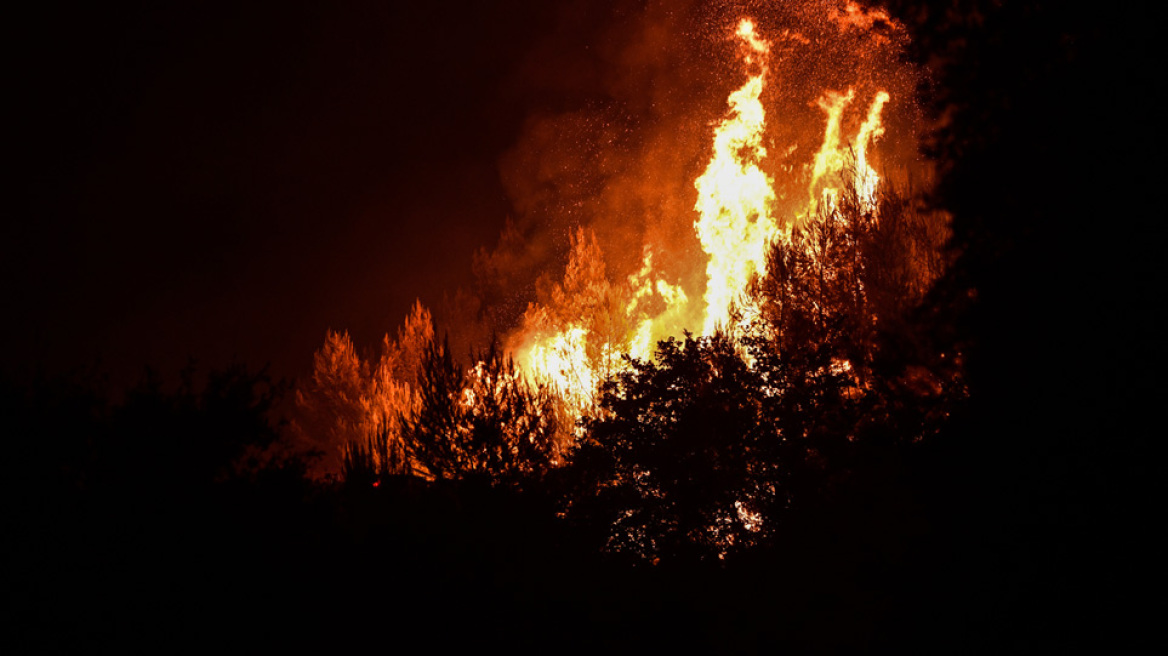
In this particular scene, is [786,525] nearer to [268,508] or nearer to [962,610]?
[962,610]

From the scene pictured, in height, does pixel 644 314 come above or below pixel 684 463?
above

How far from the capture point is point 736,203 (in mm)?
25891

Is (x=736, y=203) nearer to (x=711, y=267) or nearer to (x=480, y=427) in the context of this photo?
(x=711, y=267)

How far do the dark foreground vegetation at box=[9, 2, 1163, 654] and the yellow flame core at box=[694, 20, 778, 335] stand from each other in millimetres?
15245

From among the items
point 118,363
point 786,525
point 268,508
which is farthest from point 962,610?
point 118,363

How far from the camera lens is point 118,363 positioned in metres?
46.4

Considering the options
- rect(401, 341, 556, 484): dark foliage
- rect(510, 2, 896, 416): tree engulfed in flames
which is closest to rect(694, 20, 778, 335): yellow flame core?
rect(510, 2, 896, 416): tree engulfed in flames

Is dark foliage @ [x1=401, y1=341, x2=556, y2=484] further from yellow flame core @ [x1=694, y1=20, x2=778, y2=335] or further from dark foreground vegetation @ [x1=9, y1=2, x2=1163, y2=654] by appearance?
yellow flame core @ [x1=694, y1=20, x2=778, y2=335]

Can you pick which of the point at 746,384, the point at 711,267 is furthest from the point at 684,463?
the point at 711,267

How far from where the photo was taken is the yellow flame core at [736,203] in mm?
25094

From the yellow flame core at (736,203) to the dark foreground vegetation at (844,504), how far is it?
15.2 meters

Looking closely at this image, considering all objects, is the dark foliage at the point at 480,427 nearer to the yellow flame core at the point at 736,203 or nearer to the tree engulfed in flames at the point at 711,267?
the tree engulfed in flames at the point at 711,267

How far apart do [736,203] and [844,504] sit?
18.8 m

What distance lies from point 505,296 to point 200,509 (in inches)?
1335
